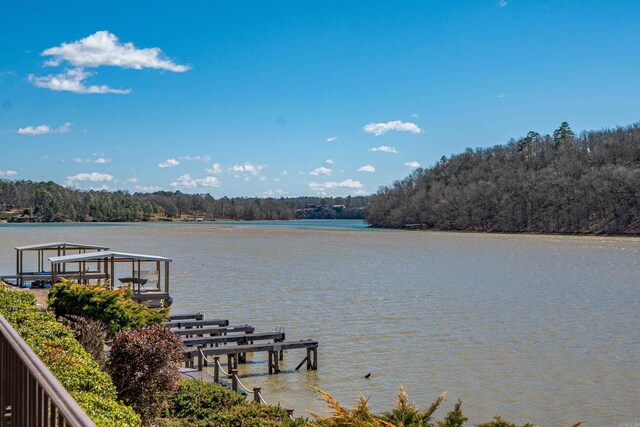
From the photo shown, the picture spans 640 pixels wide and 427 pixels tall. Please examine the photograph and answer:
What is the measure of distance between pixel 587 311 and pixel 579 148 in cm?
12867

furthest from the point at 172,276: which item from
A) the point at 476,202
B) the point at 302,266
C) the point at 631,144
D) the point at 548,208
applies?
the point at 631,144

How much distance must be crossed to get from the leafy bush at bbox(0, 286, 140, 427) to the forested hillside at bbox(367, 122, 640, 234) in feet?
361

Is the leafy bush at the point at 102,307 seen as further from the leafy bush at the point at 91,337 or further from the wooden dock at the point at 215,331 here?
the wooden dock at the point at 215,331

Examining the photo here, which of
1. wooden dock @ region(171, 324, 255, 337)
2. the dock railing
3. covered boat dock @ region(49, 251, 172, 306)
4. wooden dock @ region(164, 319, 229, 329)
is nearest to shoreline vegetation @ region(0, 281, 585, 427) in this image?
the dock railing

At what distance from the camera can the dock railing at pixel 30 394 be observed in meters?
2.87

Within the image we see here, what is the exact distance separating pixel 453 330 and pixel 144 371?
1546 centimetres

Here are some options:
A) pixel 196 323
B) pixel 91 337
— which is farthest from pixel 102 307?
pixel 196 323

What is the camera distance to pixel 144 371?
1062 centimetres

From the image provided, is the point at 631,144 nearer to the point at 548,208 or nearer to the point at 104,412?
the point at 548,208

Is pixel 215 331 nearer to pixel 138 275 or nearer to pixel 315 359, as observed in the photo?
pixel 315 359

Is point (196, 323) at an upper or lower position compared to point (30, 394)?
lower

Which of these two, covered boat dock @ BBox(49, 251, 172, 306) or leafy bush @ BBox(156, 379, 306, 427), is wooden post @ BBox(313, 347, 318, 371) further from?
covered boat dock @ BBox(49, 251, 172, 306)

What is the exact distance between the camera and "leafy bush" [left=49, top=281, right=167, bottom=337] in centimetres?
1529

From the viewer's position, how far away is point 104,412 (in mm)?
5809
